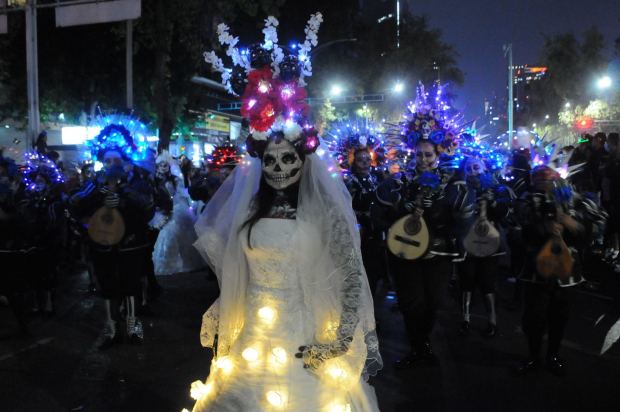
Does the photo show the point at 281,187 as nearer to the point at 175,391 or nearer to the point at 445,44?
the point at 175,391

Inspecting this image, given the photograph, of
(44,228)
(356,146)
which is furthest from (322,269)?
(44,228)

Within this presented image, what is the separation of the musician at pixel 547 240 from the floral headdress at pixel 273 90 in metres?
2.82

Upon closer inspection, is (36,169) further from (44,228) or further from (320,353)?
(320,353)

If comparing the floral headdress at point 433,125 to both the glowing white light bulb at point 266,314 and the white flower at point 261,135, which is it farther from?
the glowing white light bulb at point 266,314

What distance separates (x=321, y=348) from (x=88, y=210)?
163 inches

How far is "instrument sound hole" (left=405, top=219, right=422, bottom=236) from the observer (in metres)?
5.38

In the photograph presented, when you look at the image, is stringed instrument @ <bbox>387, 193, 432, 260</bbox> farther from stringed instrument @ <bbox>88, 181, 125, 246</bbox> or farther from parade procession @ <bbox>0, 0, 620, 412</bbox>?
stringed instrument @ <bbox>88, 181, 125, 246</bbox>

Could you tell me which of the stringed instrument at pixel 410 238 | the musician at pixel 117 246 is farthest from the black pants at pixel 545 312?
the musician at pixel 117 246

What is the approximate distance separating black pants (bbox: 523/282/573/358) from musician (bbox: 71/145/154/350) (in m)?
4.16

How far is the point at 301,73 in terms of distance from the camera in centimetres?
347

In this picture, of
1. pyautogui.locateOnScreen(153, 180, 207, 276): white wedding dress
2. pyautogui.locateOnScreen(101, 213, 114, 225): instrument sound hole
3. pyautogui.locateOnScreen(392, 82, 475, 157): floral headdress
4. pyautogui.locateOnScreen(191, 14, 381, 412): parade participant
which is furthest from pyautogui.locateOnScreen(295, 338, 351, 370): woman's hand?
pyautogui.locateOnScreen(153, 180, 207, 276): white wedding dress

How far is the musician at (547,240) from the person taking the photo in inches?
202

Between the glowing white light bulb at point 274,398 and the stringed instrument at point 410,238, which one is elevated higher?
the stringed instrument at point 410,238

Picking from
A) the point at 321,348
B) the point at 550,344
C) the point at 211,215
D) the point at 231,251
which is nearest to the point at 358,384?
the point at 321,348
